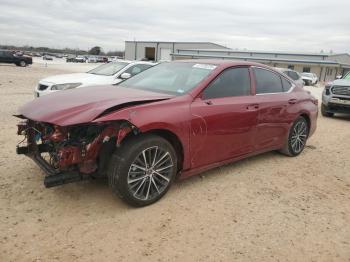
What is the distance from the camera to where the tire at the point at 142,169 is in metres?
3.70

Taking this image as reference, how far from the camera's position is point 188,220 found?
376 centimetres

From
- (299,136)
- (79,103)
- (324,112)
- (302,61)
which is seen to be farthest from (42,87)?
(302,61)

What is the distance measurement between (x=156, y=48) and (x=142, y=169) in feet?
235

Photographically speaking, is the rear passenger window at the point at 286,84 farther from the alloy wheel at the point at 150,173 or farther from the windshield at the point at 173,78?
the alloy wheel at the point at 150,173

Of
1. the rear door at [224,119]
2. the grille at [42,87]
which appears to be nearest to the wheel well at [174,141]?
the rear door at [224,119]

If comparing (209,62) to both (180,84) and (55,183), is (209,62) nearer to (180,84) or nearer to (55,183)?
(180,84)

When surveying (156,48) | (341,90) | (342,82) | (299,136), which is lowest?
(299,136)

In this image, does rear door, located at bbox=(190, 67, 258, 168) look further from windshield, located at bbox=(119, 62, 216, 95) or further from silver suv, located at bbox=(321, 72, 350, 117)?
silver suv, located at bbox=(321, 72, 350, 117)

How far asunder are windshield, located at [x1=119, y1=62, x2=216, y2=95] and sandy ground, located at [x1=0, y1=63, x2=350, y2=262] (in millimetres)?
1281

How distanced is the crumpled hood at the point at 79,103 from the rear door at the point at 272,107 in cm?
171

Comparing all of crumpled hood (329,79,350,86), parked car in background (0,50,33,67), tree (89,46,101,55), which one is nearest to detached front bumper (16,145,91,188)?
crumpled hood (329,79,350,86)

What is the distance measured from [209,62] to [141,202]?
228cm

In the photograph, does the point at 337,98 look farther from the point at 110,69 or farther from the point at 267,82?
the point at 110,69

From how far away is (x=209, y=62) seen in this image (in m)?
5.10
